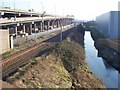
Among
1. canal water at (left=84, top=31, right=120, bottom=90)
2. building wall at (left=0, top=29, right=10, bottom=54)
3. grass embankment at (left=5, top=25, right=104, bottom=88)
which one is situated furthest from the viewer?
building wall at (left=0, top=29, right=10, bottom=54)

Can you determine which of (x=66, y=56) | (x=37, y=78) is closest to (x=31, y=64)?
(x=37, y=78)

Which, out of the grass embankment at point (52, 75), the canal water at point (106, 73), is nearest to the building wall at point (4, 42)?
the grass embankment at point (52, 75)

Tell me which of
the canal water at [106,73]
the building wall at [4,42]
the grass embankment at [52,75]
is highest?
the building wall at [4,42]

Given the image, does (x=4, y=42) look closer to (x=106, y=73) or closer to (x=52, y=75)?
(x=52, y=75)

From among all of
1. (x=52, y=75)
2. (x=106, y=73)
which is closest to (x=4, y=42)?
(x=52, y=75)

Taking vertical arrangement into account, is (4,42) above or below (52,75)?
above

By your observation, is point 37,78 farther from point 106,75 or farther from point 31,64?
point 106,75

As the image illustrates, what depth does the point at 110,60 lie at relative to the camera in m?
38.3

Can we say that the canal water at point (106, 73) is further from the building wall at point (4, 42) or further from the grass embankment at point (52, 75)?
the building wall at point (4, 42)

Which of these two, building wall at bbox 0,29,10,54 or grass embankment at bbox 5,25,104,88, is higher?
building wall at bbox 0,29,10,54

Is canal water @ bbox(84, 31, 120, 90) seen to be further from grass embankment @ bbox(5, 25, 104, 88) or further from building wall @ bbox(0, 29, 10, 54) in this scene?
building wall @ bbox(0, 29, 10, 54)

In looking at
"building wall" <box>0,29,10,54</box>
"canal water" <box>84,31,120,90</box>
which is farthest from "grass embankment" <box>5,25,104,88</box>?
"building wall" <box>0,29,10,54</box>

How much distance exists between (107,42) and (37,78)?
31.6 meters

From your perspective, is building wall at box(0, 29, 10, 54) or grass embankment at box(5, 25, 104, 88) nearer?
grass embankment at box(5, 25, 104, 88)
